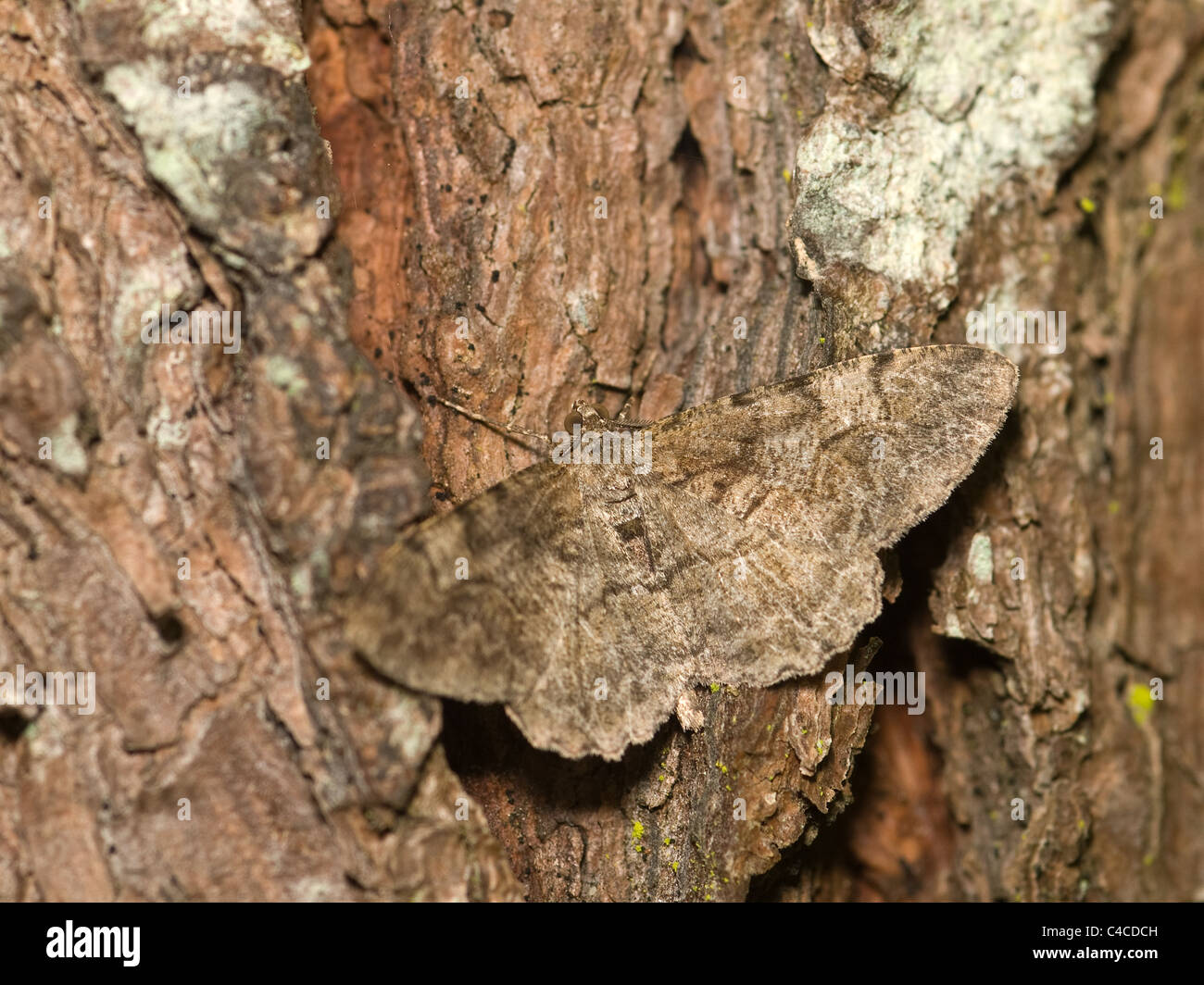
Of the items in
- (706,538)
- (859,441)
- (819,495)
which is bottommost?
(706,538)

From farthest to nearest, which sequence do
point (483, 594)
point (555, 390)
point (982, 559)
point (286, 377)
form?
1. point (982, 559)
2. point (555, 390)
3. point (483, 594)
4. point (286, 377)

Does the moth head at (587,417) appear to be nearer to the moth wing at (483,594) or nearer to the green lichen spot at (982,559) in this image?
the moth wing at (483,594)

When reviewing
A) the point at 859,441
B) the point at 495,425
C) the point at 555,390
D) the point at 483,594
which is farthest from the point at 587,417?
the point at 859,441

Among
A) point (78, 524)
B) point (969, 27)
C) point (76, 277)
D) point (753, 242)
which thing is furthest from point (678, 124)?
point (78, 524)

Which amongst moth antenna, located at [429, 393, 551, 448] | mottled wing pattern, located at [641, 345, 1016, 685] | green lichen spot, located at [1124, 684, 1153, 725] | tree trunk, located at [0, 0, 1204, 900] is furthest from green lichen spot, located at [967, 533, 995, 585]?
moth antenna, located at [429, 393, 551, 448]

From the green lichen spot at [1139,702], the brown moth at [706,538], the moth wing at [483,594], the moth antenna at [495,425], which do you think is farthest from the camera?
the green lichen spot at [1139,702]

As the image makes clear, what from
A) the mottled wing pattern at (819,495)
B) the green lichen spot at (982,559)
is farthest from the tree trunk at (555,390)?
the mottled wing pattern at (819,495)

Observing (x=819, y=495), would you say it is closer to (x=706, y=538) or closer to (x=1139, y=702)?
(x=706, y=538)
